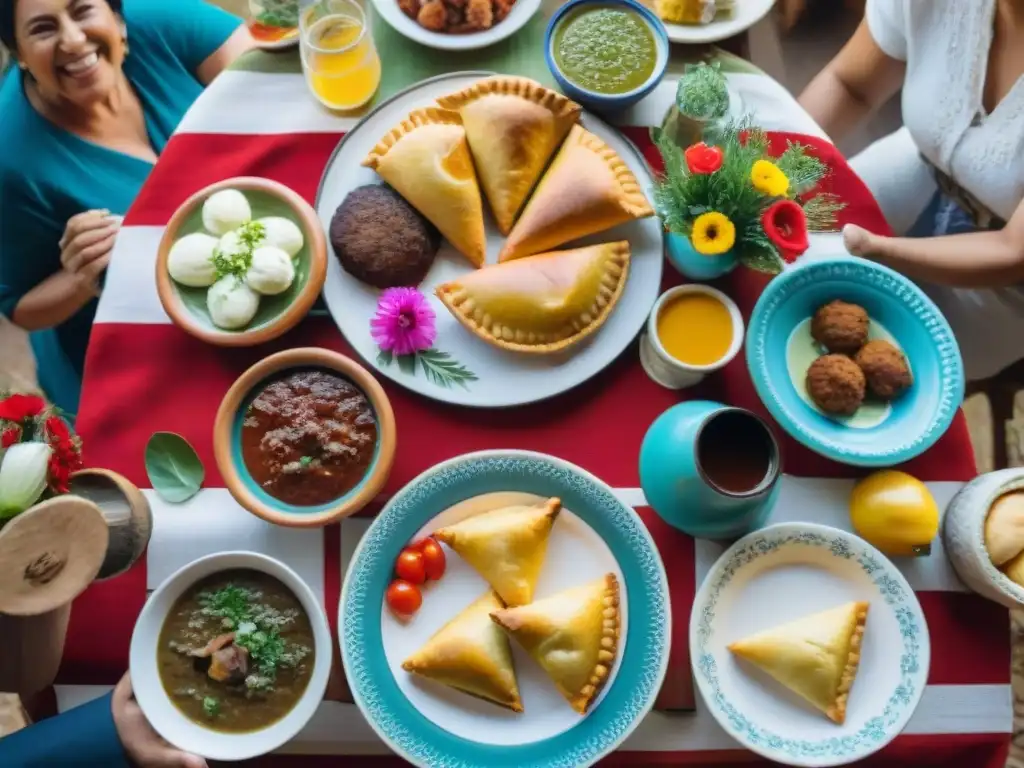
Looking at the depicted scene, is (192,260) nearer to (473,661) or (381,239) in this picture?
(381,239)

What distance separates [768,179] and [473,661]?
83cm

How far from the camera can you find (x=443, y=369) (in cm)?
135

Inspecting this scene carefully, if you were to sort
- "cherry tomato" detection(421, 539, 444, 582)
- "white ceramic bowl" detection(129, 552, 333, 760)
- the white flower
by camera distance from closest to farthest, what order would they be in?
the white flower, "white ceramic bowl" detection(129, 552, 333, 760), "cherry tomato" detection(421, 539, 444, 582)

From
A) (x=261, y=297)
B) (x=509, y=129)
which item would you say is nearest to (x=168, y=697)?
(x=261, y=297)

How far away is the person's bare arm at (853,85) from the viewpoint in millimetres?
1657

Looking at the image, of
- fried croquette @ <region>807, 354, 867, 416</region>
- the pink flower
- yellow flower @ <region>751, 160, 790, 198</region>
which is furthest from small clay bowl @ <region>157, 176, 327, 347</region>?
fried croquette @ <region>807, 354, 867, 416</region>

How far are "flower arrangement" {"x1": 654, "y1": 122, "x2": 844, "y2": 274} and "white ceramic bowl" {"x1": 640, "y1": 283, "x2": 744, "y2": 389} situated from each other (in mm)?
71

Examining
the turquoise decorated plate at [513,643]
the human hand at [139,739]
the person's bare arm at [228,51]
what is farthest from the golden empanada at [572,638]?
the person's bare arm at [228,51]

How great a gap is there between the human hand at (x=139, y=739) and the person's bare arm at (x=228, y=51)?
1.26 metres

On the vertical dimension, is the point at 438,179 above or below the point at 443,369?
above

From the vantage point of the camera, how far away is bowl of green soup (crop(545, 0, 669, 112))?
Result: 1.44 metres

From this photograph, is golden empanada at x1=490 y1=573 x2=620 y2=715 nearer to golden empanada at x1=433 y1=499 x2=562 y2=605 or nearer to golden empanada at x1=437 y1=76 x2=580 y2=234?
golden empanada at x1=433 y1=499 x2=562 y2=605

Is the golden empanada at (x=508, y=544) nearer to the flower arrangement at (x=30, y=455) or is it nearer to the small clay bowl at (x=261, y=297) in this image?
the small clay bowl at (x=261, y=297)

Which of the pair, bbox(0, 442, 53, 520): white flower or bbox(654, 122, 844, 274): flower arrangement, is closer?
bbox(0, 442, 53, 520): white flower
